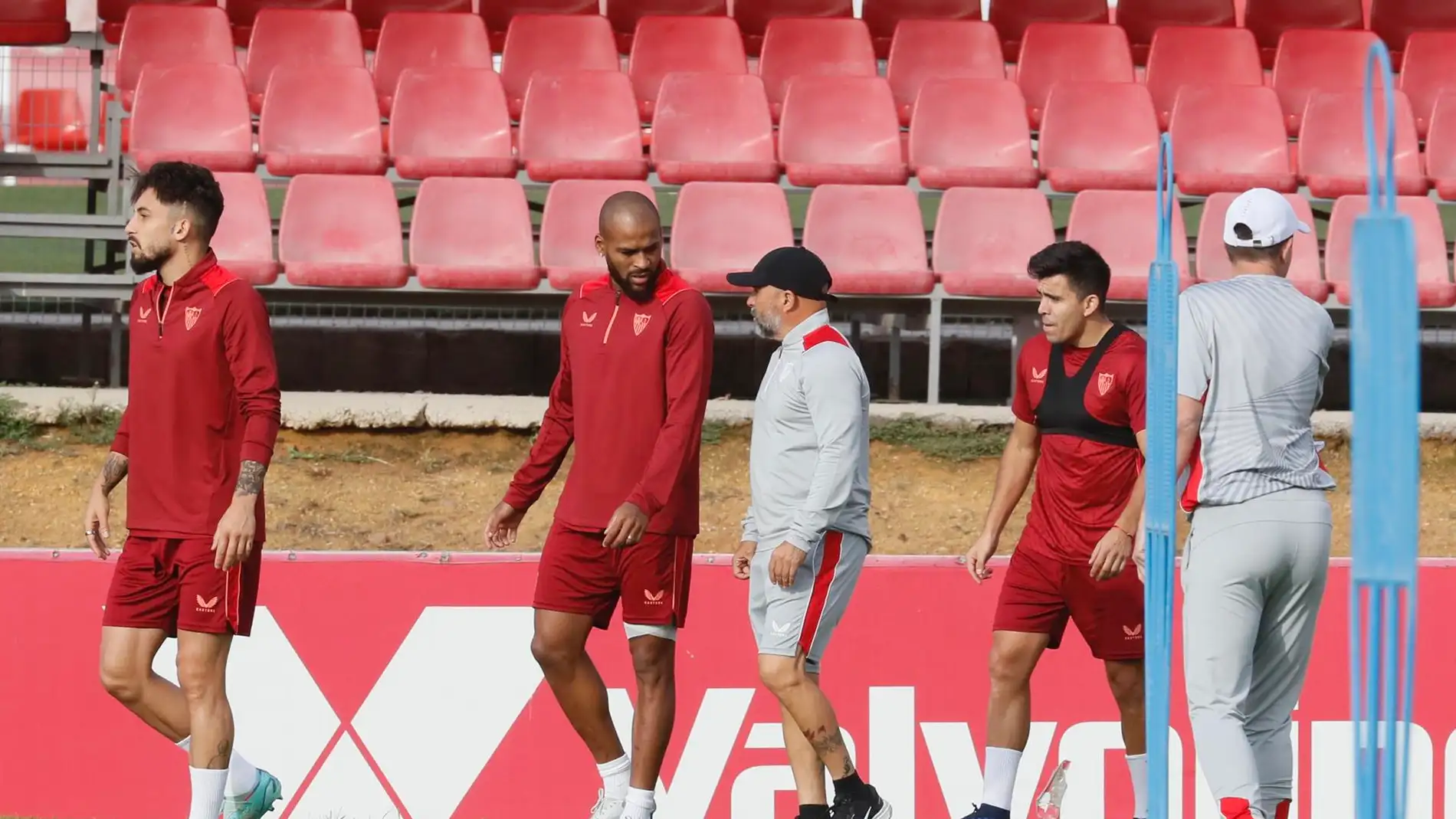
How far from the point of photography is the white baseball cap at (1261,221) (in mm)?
4441

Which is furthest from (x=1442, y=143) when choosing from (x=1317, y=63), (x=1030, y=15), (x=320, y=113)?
(x=320, y=113)

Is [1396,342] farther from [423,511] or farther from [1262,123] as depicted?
[1262,123]

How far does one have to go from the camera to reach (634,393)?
5.27 metres

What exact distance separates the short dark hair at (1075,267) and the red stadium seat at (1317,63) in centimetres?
753

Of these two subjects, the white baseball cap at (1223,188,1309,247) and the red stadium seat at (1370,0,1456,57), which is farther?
the red stadium seat at (1370,0,1456,57)

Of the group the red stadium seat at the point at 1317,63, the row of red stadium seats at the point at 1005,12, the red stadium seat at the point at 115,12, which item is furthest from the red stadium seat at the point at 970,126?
the red stadium seat at the point at 115,12

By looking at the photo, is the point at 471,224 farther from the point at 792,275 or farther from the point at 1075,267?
the point at 1075,267

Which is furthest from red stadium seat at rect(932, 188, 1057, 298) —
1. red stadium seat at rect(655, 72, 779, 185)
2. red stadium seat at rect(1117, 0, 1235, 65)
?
red stadium seat at rect(1117, 0, 1235, 65)

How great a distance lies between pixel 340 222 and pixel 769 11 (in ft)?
15.6

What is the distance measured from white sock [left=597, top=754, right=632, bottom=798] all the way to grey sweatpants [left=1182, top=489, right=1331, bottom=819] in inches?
69.2

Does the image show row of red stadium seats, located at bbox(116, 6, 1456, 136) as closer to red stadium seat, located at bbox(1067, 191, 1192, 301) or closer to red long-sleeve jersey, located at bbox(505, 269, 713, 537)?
red stadium seat, located at bbox(1067, 191, 1192, 301)

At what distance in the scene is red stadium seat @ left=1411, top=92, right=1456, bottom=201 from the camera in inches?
421

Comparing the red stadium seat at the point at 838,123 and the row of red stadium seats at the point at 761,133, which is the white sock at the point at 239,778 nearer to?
the row of red stadium seats at the point at 761,133

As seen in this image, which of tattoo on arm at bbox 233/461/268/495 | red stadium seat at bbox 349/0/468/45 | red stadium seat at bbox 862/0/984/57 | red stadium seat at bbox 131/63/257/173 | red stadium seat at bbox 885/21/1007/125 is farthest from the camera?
red stadium seat at bbox 862/0/984/57
